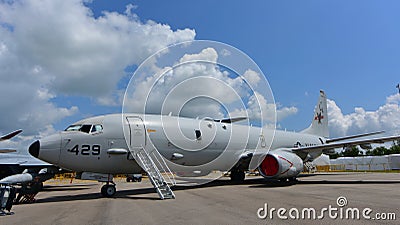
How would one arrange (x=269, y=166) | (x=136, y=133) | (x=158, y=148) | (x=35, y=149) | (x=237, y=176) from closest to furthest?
(x=35, y=149)
(x=136, y=133)
(x=158, y=148)
(x=269, y=166)
(x=237, y=176)

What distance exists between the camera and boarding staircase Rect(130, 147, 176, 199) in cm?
1102

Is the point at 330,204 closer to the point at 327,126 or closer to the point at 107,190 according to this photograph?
the point at 107,190

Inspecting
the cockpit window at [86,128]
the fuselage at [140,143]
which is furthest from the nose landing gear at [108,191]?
the cockpit window at [86,128]

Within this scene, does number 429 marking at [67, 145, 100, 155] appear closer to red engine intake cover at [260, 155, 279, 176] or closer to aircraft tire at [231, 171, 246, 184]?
red engine intake cover at [260, 155, 279, 176]

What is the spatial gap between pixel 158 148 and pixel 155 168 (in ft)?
4.79

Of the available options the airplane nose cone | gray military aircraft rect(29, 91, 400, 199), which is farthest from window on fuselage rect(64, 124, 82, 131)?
the airplane nose cone

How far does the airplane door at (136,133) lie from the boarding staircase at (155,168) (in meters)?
0.21

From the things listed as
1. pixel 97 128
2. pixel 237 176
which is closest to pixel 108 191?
pixel 97 128

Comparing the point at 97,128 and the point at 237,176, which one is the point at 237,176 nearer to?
the point at 237,176

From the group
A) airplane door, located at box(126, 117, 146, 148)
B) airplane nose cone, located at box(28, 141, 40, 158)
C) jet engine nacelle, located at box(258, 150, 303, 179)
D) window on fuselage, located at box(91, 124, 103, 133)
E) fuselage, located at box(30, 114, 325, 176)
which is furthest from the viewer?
jet engine nacelle, located at box(258, 150, 303, 179)

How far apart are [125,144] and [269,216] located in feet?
23.8

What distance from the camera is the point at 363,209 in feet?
23.9

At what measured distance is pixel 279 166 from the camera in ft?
49.8

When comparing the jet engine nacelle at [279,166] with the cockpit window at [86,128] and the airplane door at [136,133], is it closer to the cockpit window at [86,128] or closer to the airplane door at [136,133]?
the airplane door at [136,133]
